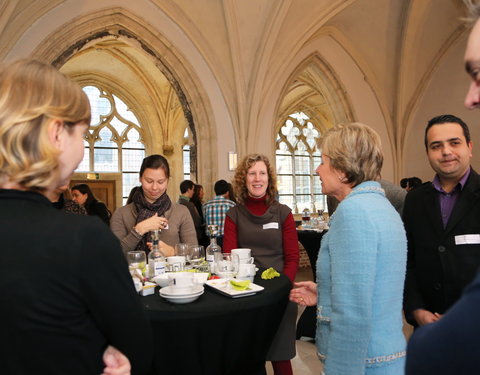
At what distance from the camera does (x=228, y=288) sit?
84.3 inches

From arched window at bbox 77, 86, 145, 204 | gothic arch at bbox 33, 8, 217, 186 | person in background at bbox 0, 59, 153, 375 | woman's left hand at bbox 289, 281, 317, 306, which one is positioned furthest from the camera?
arched window at bbox 77, 86, 145, 204

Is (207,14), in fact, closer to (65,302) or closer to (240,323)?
(240,323)

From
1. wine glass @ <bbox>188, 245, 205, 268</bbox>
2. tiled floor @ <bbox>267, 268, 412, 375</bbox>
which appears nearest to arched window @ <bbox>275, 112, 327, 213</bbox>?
tiled floor @ <bbox>267, 268, 412, 375</bbox>

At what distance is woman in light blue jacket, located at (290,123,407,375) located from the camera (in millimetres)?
1434

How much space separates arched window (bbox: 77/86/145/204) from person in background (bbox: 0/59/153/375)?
14388 millimetres

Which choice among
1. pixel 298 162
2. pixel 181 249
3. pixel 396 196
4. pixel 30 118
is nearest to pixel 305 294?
pixel 181 249

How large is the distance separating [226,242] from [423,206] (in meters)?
1.54

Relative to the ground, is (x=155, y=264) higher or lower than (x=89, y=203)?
lower

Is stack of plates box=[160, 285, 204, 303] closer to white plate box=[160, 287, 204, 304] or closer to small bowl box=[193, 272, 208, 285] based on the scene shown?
white plate box=[160, 287, 204, 304]

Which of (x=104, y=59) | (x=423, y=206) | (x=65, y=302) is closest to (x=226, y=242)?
(x=423, y=206)

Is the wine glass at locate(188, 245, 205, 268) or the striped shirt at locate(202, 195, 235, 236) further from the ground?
the striped shirt at locate(202, 195, 235, 236)

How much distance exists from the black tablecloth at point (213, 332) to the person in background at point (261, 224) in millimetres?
→ 854

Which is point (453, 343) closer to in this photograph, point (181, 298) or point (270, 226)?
point (181, 298)

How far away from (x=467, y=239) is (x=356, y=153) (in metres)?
0.87
